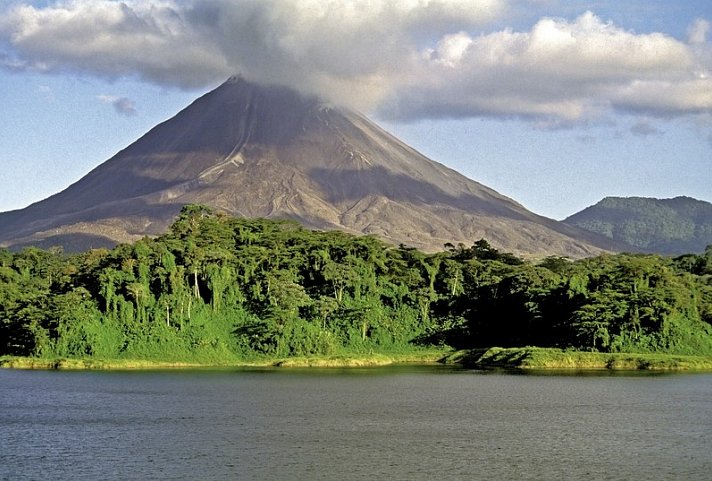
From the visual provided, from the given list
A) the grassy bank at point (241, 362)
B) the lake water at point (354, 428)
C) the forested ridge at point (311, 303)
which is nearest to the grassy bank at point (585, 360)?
the forested ridge at point (311, 303)

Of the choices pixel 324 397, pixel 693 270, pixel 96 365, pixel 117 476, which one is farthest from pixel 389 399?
pixel 693 270

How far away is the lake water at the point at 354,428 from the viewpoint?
2853 cm

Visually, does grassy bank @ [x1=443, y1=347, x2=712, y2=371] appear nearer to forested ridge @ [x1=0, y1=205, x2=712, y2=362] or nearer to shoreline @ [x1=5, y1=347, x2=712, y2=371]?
shoreline @ [x1=5, y1=347, x2=712, y2=371]

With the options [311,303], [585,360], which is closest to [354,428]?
[585,360]

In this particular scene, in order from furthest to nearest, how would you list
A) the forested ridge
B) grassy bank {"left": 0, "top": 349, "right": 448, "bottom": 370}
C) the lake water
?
the forested ridge < grassy bank {"left": 0, "top": 349, "right": 448, "bottom": 370} < the lake water

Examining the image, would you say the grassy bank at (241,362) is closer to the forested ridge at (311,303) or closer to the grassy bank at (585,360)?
the forested ridge at (311,303)

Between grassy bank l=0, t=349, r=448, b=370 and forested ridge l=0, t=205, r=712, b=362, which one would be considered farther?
forested ridge l=0, t=205, r=712, b=362

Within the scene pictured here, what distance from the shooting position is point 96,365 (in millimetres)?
61406

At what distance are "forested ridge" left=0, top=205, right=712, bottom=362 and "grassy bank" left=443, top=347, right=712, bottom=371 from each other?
68.9 inches

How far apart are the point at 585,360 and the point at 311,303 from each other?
17705 mm

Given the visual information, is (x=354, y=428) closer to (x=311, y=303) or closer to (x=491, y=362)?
(x=491, y=362)

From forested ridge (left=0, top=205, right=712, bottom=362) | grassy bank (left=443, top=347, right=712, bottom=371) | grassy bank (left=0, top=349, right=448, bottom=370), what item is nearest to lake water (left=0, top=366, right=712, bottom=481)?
grassy bank (left=0, top=349, right=448, bottom=370)

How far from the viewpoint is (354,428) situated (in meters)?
35.8

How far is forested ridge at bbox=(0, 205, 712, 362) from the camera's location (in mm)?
63844
